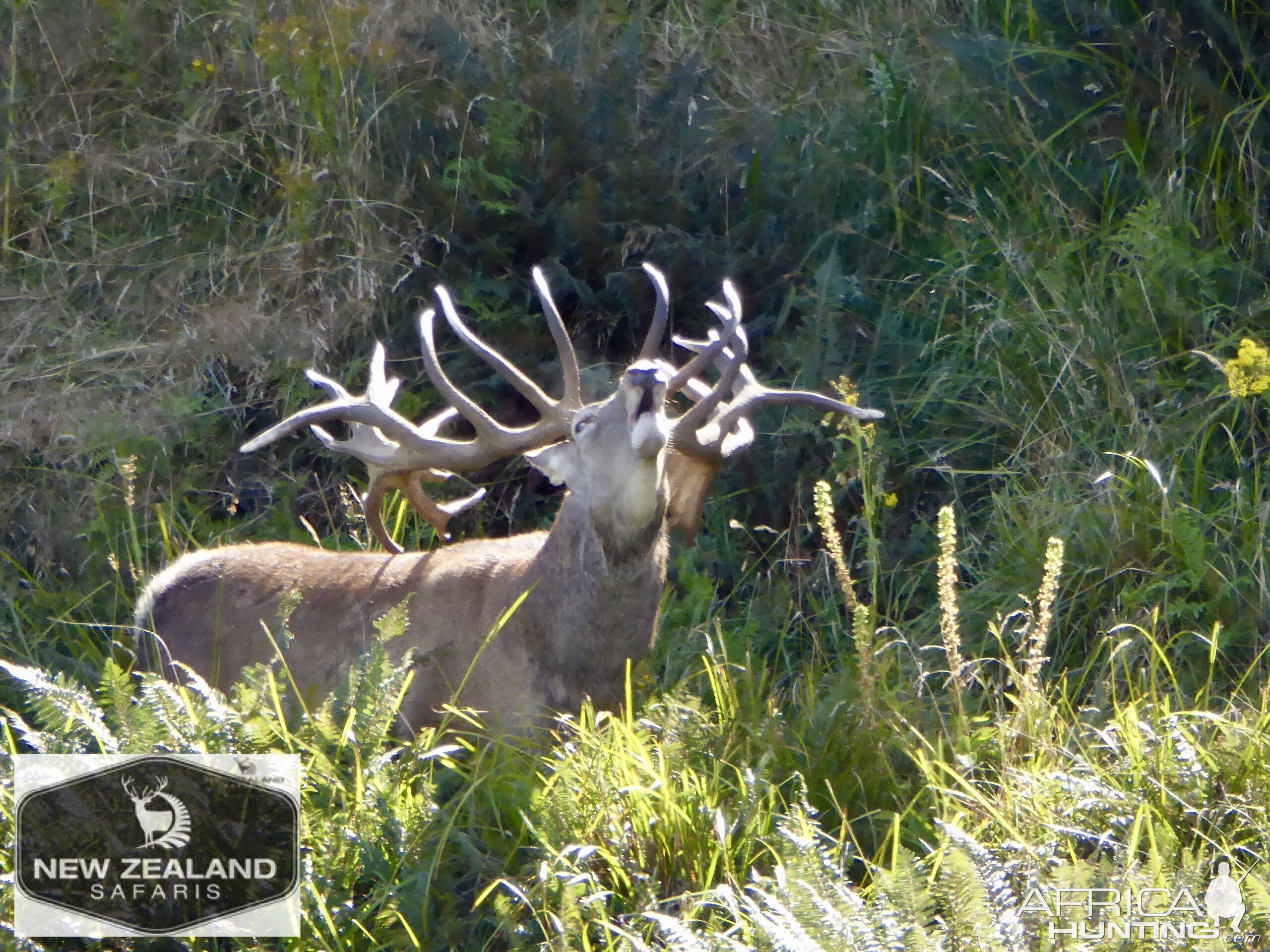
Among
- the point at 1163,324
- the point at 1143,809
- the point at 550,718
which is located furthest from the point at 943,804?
the point at 1163,324

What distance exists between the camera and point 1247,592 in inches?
194

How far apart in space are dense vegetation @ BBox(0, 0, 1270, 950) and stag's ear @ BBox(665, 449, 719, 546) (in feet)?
1.69

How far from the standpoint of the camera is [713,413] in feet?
17.0

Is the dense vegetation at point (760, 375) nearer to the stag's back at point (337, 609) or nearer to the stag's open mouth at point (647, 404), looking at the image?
the stag's back at point (337, 609)

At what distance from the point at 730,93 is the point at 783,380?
2.09 m

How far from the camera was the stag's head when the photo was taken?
4574 mm

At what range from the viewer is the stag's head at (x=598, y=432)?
15.0 feet

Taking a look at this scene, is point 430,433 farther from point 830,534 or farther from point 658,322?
point 830,534

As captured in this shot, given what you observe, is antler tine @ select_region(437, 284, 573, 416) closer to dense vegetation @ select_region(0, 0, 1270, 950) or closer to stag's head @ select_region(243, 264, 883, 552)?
stag's head @ select_region(243, 264, 883, 552)

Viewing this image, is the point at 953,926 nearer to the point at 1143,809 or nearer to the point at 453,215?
the point at 1143,809

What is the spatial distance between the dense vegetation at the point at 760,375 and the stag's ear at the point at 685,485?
515 millimetres

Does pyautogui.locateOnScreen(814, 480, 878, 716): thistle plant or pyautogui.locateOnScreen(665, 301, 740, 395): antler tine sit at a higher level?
pyautogui.locateOnScreen(665, 301, 740, 395): antler tine
